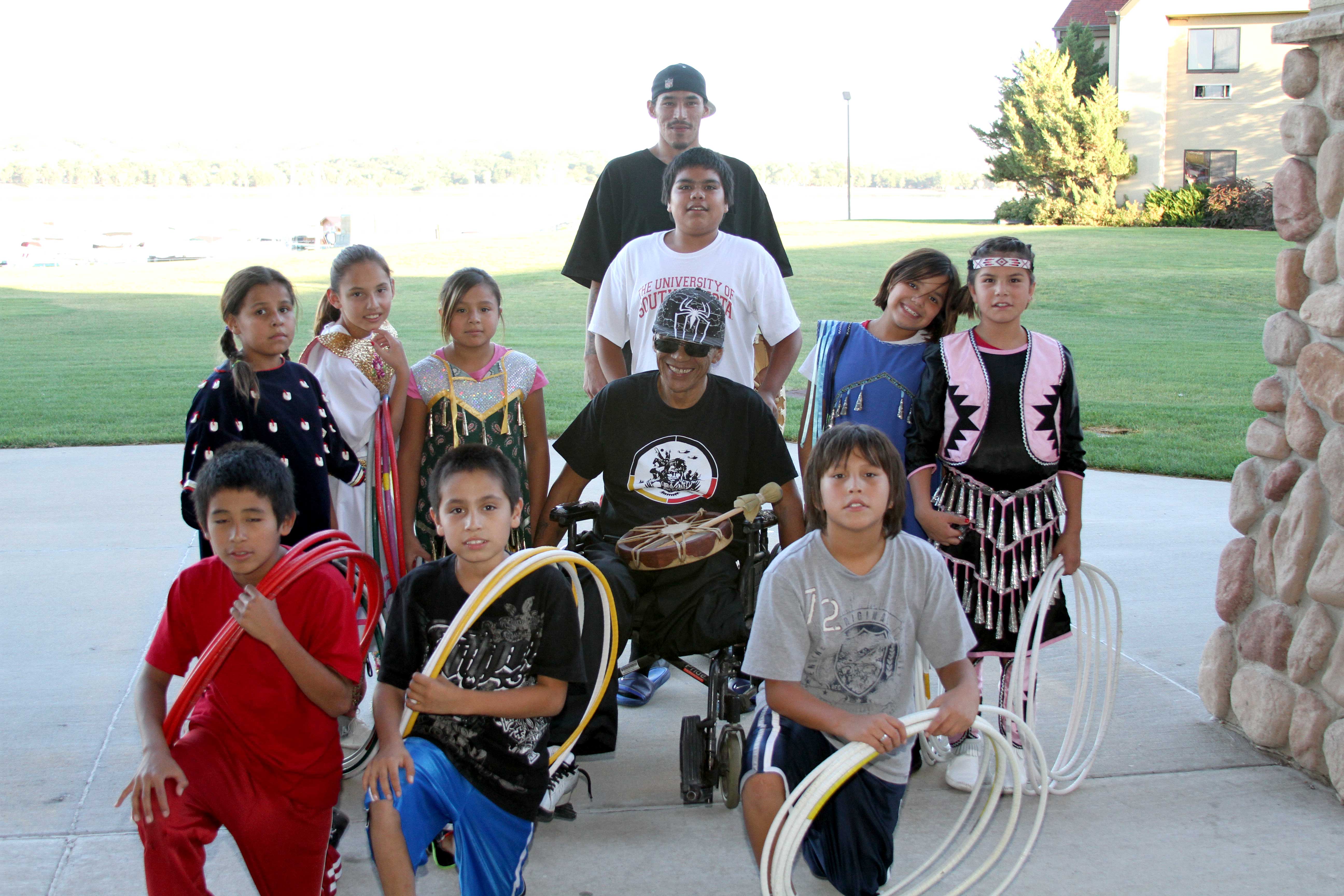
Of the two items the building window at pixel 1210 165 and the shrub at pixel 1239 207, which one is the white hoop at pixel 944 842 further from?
the building window at pixel 1210 165

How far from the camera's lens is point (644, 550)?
3051 millimetres

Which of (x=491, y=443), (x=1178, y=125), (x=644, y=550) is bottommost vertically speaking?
(x=644, y=550)

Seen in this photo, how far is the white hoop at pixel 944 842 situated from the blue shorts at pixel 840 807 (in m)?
0.04

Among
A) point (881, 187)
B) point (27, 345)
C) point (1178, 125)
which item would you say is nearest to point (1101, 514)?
point (27, 345)

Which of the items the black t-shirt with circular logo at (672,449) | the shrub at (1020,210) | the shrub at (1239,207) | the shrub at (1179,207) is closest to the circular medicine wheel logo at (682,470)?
the black t-shirt with circular logo at (672,449)

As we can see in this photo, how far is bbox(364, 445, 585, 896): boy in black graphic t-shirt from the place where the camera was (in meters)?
2.26

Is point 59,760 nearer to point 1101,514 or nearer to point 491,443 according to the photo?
point 491,443

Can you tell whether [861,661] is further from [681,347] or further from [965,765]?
[681,347]

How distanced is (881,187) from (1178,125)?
63.0 m

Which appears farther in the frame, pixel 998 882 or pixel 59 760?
pixel 59 760

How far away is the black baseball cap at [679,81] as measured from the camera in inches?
161

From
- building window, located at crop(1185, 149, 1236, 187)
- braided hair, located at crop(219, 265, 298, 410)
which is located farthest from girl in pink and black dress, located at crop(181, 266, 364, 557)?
building window, located at crop(1185, 149, 1236, 187)

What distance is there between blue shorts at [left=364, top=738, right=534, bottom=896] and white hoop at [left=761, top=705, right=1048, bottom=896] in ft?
1.85

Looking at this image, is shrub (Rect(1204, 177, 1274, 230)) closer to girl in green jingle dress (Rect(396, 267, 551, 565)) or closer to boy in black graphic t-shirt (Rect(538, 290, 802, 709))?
boy in black graphic t-shirt (Rect(538, 290, 802, 709))
